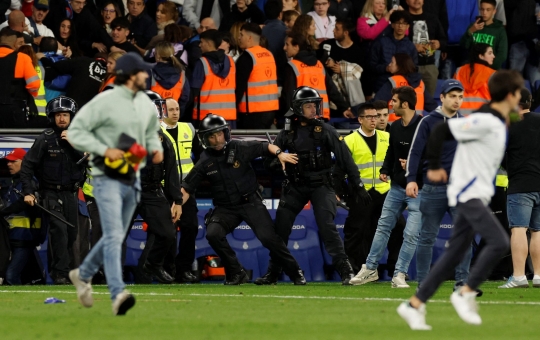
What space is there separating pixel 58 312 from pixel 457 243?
125 inches

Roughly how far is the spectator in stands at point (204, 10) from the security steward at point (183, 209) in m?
4.63

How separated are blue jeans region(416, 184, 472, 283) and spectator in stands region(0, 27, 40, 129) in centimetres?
668

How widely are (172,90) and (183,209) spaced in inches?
95.8

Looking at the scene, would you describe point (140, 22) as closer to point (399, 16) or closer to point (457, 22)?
point (399, 16)

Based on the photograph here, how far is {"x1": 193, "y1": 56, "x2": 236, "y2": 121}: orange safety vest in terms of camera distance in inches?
687

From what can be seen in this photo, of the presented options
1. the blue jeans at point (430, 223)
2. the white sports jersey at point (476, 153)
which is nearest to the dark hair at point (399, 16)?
the blue jeans at point (430, 223)

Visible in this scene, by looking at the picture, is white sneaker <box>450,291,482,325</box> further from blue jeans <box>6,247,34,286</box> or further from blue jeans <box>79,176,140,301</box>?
blue jeans <box>6,247,34,286</box>

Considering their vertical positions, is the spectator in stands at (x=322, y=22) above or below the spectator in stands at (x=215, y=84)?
above

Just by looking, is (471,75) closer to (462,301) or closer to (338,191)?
(338,191)

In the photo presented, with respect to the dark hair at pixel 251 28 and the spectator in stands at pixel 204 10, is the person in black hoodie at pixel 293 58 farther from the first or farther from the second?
the spectator in stands at pixel 204 10

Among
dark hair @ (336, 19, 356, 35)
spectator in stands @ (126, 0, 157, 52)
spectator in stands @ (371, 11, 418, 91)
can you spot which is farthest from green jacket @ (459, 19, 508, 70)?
spectator in stands @ (126, 0, 157, 52)

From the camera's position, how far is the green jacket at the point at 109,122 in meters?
9.17

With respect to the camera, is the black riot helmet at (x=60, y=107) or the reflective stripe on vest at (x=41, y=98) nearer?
the black riot helmet at (x=60, y=107)

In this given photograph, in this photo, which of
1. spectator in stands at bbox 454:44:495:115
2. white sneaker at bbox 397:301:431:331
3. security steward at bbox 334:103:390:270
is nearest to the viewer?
white sneaker at bbox 397:301:431:331
